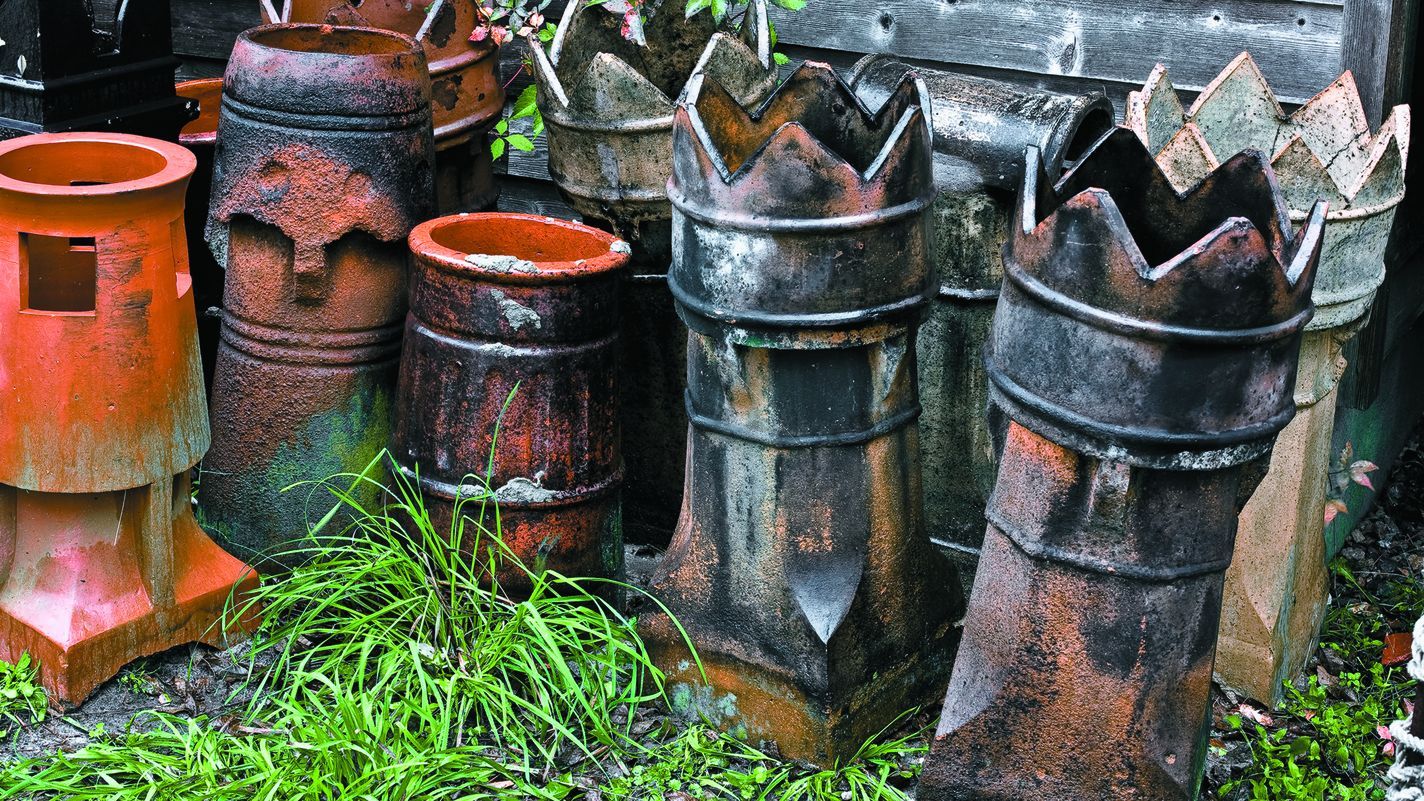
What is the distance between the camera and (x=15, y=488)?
301cm

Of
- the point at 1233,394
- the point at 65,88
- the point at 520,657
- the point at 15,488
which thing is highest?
the point at 65,88

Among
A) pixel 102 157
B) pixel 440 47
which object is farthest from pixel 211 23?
pixel 102 157

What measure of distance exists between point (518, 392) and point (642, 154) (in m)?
0.66

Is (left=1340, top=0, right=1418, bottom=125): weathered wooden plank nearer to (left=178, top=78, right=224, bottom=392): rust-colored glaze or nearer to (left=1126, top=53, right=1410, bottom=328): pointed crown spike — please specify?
(left=1126, top=53, right=1410, bottom=328): pointed crown spike

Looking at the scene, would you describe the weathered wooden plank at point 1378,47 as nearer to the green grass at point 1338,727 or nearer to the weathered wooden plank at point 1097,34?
the weathered wooden plank at point 1097,34

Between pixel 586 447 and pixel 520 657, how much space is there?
47 centimetres

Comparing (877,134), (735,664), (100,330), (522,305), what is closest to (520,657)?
(735,664)

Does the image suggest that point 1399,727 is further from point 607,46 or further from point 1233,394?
point 607,46

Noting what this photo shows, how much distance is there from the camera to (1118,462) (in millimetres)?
2271

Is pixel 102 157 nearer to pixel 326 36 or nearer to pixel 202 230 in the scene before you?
pixel 326 36

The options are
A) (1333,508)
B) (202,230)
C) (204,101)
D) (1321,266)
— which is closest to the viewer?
(1321,266)

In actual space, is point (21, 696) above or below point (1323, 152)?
below

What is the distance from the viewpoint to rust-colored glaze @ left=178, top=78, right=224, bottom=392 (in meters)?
3.84

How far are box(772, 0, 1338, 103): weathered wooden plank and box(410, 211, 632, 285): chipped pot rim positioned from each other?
1.18 meters
